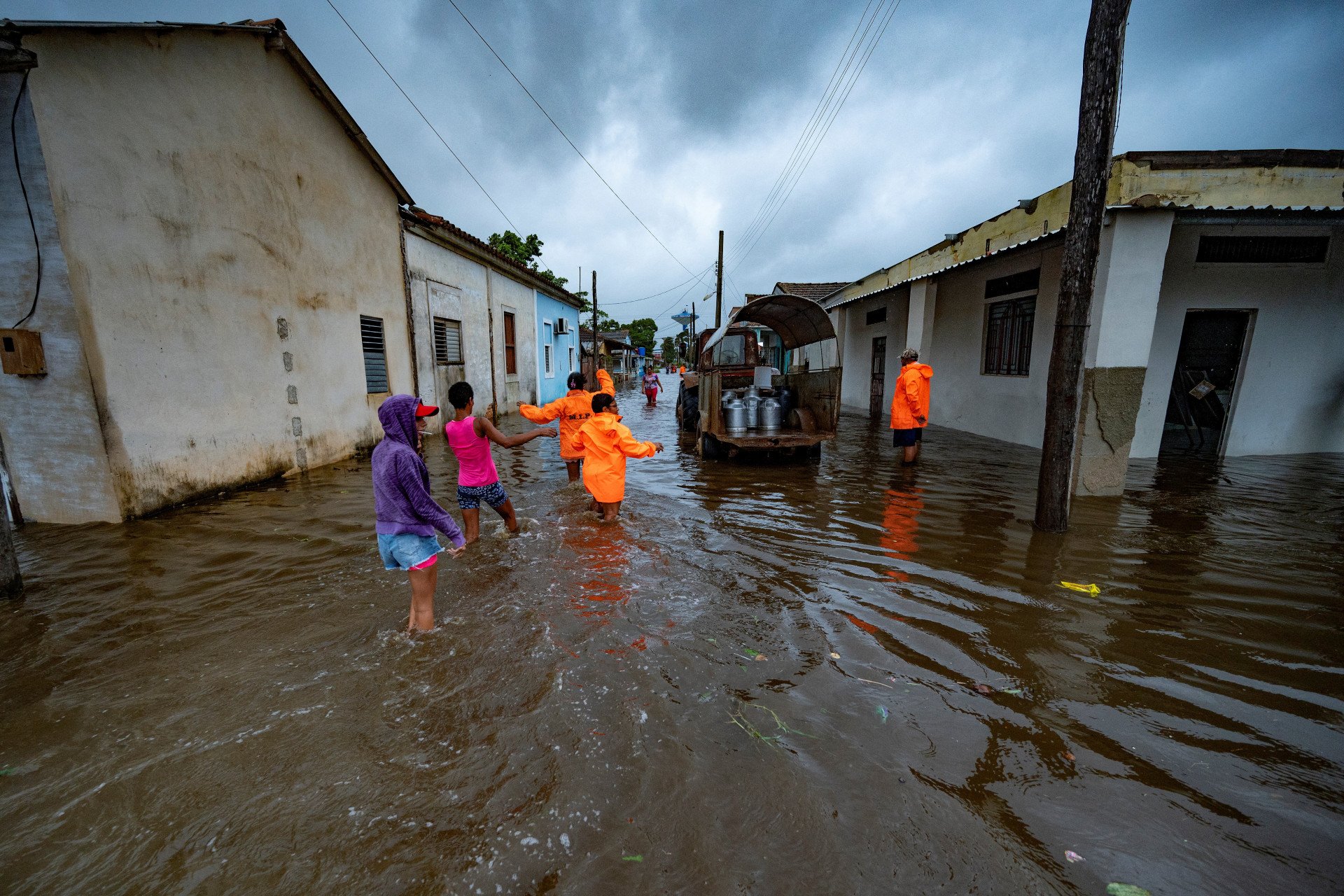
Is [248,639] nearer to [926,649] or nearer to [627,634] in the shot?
[627,634]

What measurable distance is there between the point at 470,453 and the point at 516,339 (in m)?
11.5

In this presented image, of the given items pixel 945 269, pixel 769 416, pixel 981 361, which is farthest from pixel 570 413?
pixel 981 361

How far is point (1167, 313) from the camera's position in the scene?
8.30 meters

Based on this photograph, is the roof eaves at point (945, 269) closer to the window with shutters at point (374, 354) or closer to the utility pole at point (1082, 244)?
the utility pole at point (1082, 244)

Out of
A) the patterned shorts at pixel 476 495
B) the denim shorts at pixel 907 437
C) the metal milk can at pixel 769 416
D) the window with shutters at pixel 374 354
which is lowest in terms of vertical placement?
the patterned shorts at pixel 476 495

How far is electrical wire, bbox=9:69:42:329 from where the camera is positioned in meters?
4.54

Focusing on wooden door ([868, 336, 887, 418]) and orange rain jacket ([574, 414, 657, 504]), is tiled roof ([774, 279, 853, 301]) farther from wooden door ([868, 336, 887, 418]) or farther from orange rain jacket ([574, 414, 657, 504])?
orange rain jacket ([574, 414, 657, 504])

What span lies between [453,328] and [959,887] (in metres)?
12.5

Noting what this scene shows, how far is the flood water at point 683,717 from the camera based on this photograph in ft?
5.77

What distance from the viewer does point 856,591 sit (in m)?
3.73

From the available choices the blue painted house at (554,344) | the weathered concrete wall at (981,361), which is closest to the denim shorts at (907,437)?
the weathered concrete wall at (981,361)

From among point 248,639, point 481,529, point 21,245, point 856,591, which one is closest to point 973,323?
point 856,591

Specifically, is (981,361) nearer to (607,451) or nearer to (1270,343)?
(1270,343)

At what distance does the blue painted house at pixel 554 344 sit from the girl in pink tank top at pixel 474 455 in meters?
12.5
